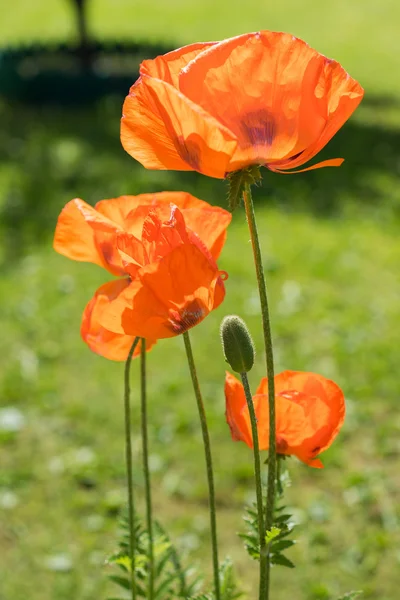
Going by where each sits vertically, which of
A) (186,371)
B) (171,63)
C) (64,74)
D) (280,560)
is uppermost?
(64,74)

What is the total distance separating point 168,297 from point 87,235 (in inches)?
9.4

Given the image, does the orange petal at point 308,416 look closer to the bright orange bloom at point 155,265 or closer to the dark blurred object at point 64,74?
the bright orange bloom at point 155,265

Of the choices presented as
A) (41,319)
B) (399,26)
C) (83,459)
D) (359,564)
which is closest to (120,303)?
(359,564)

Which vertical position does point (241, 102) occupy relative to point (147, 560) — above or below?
above

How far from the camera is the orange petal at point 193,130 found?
0.95 metres

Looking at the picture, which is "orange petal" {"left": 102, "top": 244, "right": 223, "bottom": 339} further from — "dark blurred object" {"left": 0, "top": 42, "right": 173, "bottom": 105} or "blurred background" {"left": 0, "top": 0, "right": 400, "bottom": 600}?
"dark blurred object" {"left": 0, "top": 42, "right": 173, "bottom": 105}

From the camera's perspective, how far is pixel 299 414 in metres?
1.18

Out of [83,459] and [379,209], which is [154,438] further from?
[379,209]

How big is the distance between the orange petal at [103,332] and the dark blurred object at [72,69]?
8.61 m

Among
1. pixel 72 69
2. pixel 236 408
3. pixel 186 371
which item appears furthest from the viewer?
pixel 72 69

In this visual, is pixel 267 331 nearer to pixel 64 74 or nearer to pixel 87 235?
pixel 87 235

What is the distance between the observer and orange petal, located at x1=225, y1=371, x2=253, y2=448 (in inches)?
46.1

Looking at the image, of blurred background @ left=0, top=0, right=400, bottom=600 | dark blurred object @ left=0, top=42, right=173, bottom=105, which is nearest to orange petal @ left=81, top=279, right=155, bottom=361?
blurred background @ left=0, top=0, right=400, bottom=600

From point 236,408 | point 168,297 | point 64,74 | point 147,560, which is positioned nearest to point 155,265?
point 168,297
